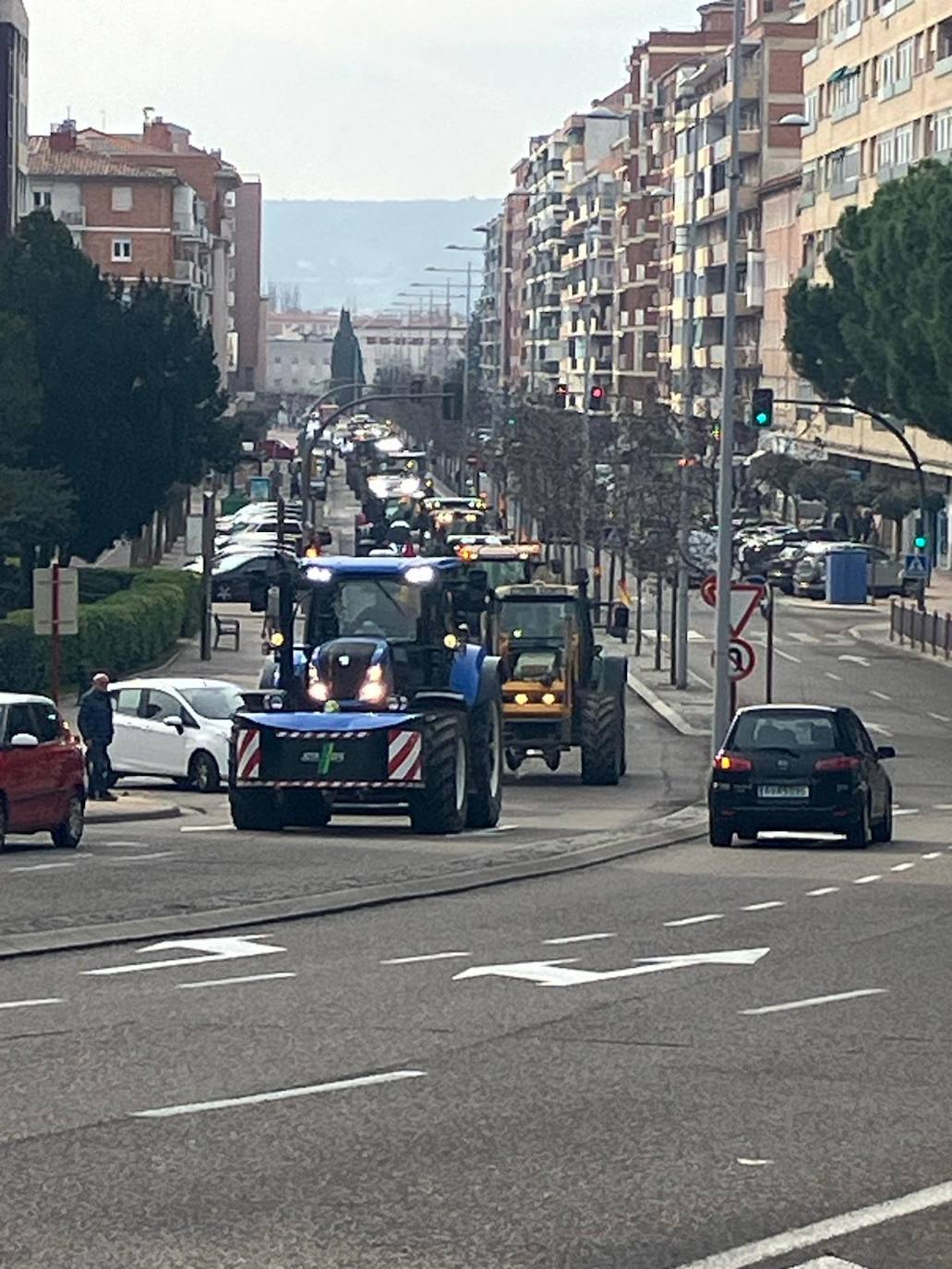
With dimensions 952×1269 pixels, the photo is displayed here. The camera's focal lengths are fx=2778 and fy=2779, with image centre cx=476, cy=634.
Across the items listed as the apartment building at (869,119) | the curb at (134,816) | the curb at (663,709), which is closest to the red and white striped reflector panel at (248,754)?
the curb at (134,816)

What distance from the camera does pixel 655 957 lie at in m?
18.0

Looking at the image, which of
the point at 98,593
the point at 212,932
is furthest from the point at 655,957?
the point at 98,593

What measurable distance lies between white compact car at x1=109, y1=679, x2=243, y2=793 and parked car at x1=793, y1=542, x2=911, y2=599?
4897cm

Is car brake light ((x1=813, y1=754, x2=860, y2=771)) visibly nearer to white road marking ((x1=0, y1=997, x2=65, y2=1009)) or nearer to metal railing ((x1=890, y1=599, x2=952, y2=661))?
white road marking ((x1=0, y1=997, x2=65, y2=1009))

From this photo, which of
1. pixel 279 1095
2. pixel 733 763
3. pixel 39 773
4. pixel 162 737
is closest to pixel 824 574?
pixel 162 737

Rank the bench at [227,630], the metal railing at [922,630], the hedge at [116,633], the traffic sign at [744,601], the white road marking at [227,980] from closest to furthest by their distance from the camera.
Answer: the white road marking at [227,980], the traffic sign at [744,601], the hedge at [116,633], the bench at [227,630], the metal railing at [922,630]

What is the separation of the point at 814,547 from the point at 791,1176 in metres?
78.0

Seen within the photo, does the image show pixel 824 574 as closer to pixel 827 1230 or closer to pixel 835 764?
pixel 835 764

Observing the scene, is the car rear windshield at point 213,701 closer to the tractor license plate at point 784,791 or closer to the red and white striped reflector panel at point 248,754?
the red and white striped reflector panel at point 248,754

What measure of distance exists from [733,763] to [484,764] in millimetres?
2715

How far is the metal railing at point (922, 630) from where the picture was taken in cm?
6869

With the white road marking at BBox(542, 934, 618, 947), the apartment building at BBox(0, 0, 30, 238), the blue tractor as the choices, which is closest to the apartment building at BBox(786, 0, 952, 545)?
the apartment building at BBox(0, 0, 30, 238)

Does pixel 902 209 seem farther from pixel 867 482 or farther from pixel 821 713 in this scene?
pixel 821 713

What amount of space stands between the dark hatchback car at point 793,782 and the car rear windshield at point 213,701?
11.5 meters
